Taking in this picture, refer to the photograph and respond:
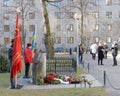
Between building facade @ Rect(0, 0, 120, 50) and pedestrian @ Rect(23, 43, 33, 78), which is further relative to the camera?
building facade @ Rect(0, 0, 120, 50)

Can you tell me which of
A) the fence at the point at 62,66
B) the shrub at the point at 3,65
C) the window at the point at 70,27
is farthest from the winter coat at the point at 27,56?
the window at the point at 70,27

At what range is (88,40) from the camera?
7925cm

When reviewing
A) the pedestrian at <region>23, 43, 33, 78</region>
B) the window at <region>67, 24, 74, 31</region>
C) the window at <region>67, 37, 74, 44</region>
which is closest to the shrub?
the pedestrian at <region>23, 43, 33, 78</region>

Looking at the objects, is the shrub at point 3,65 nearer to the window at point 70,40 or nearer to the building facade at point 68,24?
the building facade at point 68,24

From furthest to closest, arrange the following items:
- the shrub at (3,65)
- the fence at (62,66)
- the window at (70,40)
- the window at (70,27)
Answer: the window at (70,40) < the window at (70,27) < the shrub at (3,65) < the fence at (62,66)

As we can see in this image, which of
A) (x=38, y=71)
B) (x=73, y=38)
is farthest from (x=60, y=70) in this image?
(x=73, y=38)

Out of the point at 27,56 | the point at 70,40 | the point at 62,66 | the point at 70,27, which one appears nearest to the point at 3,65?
the point at 62,66

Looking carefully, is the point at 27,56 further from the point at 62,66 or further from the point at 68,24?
the point at 68,24

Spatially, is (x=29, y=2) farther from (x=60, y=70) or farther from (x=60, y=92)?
(x=60, y=92)

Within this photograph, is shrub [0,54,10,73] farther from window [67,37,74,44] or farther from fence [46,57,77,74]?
window [67,37,74,44]

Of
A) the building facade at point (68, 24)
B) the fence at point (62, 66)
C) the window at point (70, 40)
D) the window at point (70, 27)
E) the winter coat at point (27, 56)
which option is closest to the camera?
the winter coat at point (27, 56)

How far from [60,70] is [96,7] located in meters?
64.2

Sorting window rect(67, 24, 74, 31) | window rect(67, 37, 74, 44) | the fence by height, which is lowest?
the fence

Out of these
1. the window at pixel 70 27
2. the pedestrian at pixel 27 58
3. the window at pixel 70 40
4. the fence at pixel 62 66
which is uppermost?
the window at pixel 70 27
